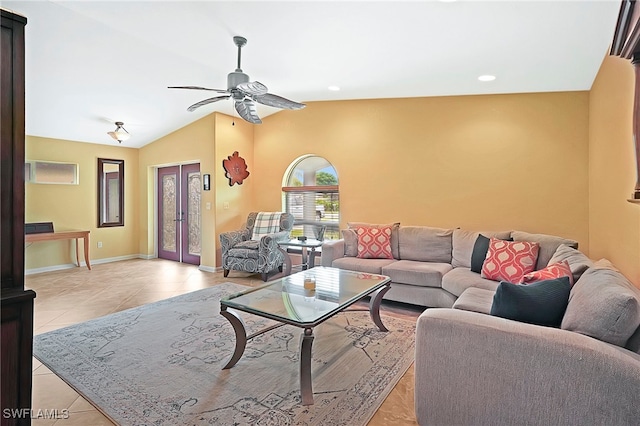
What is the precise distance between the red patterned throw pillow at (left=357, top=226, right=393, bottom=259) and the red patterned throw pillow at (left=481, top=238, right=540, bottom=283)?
4.02ft

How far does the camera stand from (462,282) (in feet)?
10.6

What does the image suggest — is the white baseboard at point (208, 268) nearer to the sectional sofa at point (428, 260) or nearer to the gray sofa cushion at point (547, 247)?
the sectional sofa at point (428, 260)

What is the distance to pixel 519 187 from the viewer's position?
13.5 ft

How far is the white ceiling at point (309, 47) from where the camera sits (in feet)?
8.19

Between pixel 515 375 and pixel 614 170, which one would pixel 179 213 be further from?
pixel 614 170

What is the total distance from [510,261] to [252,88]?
2970 mm

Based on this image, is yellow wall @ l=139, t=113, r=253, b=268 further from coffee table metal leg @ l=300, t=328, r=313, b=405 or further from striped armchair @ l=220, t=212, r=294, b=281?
coffee table metal leg @ l=300, t=328, r=313, b=405

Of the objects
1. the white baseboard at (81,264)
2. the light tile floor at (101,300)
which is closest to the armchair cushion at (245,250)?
the light tile floor at (101,300)

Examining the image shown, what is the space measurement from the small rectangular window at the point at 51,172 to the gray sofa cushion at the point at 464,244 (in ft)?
21.4

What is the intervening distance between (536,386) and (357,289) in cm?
159

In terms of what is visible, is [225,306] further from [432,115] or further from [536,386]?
[432,115]

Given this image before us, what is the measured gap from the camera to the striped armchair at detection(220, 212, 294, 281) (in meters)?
4.98

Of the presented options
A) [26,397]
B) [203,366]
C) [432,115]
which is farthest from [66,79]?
[432,115]

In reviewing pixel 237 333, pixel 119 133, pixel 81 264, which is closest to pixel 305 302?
→ pixel 237 333
